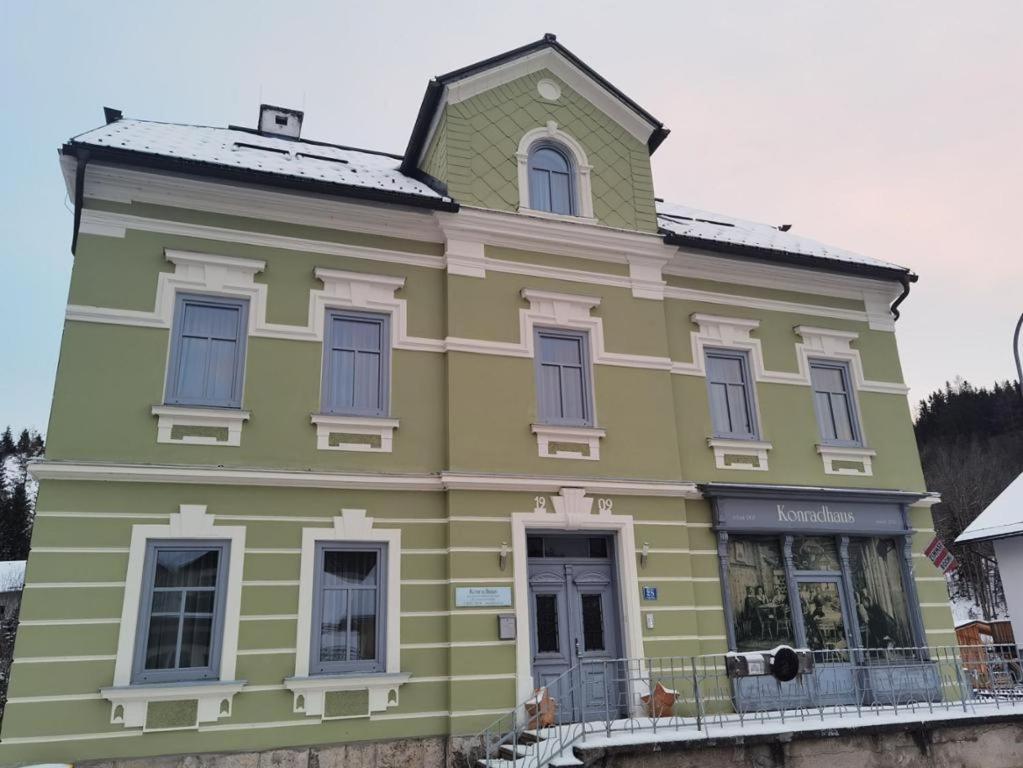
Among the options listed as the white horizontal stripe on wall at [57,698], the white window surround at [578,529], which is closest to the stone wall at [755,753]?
the white horizontal stripe on wall at [57,698]

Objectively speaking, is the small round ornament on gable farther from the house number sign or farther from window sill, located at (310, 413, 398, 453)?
the house number sign

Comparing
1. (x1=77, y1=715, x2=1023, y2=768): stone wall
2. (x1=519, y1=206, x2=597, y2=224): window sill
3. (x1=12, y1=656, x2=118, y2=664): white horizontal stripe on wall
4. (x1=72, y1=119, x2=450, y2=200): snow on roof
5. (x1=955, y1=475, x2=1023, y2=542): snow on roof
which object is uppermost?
(x1=72, y1=119, x2=450, y2=200): snow on roof

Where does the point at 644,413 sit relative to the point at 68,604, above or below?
above

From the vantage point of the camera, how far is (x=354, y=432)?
36.3ft

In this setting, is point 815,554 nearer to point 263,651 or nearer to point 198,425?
point 263,651

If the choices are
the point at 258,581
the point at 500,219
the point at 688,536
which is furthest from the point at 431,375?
the point at 688,536

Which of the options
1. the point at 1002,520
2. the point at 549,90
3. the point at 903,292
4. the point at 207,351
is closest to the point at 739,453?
the point at 903,292

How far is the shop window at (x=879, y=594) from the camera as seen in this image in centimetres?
1291

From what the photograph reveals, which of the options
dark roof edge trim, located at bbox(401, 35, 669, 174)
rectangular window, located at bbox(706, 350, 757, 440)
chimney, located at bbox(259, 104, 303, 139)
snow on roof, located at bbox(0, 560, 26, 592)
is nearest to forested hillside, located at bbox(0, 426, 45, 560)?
snow on roof, located at bbox(0, 560, 26, 592)

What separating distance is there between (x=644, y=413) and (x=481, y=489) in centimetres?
320

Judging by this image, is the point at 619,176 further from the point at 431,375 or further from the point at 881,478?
the point at 881,478

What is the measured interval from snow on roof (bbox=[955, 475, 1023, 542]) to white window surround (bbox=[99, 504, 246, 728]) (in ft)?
65.5

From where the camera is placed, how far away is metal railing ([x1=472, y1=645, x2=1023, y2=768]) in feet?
30.1

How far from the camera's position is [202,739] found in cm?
925
